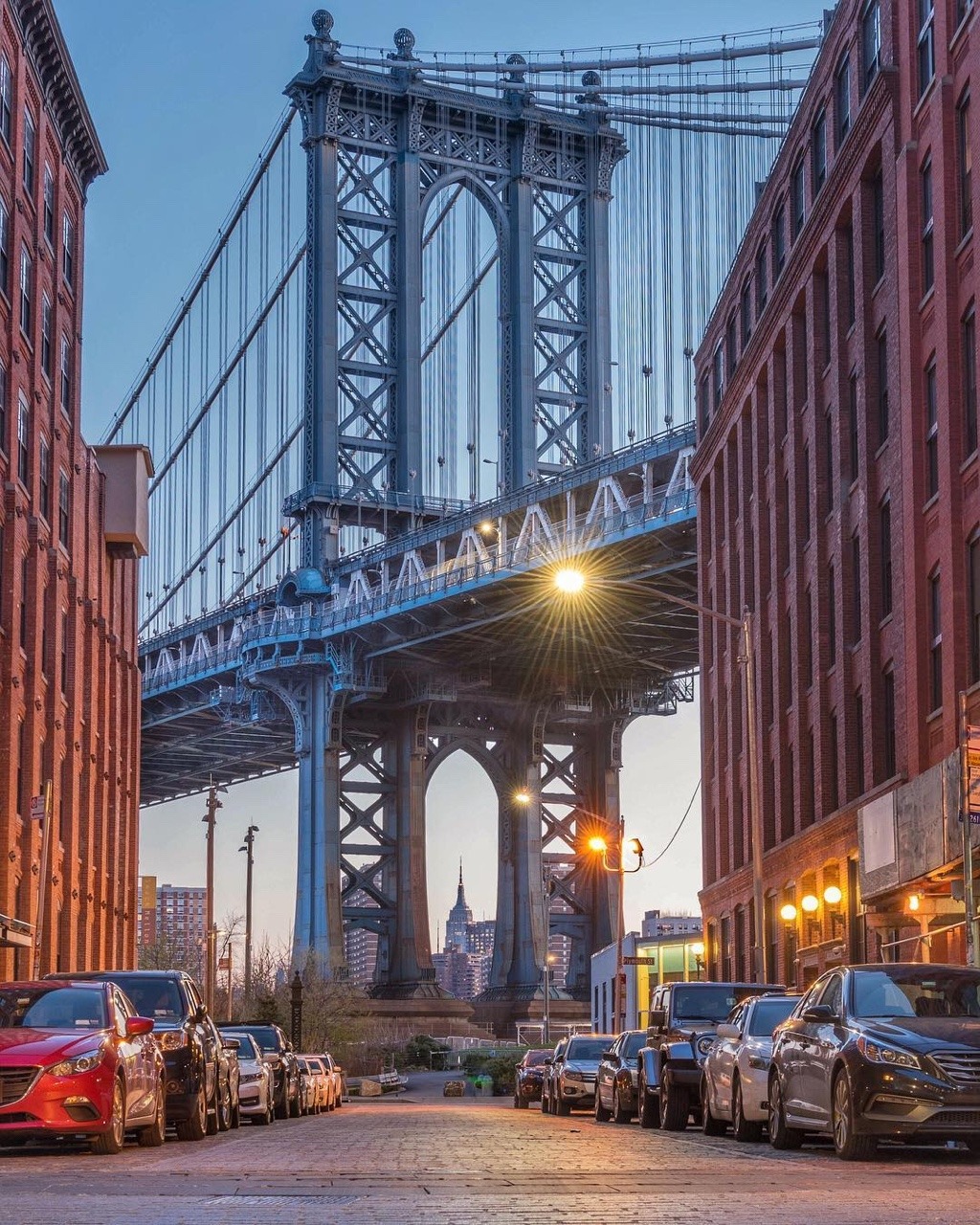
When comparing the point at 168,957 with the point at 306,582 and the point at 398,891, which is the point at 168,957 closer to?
the point at 398,891

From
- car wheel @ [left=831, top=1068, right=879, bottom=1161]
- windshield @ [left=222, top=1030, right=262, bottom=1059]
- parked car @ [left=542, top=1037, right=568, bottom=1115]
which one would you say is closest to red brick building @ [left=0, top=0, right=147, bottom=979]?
parked car @ [left=542, top=1037, right=568, bottom=1115]

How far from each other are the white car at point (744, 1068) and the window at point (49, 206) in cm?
4036

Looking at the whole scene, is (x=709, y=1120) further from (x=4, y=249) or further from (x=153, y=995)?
(x=4, y=249)

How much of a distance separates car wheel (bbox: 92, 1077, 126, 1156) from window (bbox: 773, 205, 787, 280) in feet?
123

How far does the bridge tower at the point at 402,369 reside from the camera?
313ft

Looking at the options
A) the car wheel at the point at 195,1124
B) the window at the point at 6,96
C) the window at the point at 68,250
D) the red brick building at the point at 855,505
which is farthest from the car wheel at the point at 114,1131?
the window at the point at 68,250

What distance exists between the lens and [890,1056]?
1680 centimetres

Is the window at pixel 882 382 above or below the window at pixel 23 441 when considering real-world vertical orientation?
below

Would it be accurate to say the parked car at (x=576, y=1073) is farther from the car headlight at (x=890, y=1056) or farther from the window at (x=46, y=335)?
the window at (x=46, y=335)

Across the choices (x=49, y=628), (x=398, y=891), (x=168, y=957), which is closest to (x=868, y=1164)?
(x=49, y=628)

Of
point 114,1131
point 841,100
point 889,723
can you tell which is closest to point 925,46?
point 841,100

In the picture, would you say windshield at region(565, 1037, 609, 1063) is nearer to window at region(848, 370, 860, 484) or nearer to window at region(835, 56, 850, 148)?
window at region(848, 370, 860, 484)

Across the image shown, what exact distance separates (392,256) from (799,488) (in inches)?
2005

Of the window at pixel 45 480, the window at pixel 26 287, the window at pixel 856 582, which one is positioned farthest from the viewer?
the window at pixel 45 480
